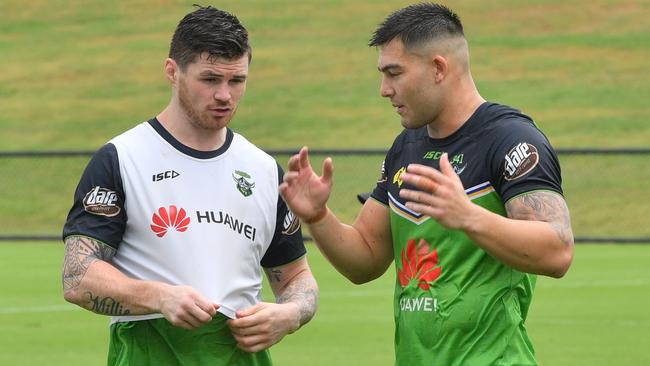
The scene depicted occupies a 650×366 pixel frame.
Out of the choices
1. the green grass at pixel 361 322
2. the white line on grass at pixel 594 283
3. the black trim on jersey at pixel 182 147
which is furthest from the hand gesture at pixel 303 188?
the white line on grass at pixel 594 283

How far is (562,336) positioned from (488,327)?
23.3 ft

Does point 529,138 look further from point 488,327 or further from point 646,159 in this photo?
point 646,159

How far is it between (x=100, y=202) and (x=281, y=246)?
906mm

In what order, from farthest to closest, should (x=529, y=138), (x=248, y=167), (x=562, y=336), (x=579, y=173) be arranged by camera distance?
(x=579, y=173) → (x=562, y=336) → (x=248, y=167) → (x=529, y=138)

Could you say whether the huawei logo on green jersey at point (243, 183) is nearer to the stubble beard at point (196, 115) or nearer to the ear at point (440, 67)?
the stubble beard at point (196, 115)

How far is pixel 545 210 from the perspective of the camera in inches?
203

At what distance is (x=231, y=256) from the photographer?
555cm

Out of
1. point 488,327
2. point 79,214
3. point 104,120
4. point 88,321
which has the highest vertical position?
point 79,214

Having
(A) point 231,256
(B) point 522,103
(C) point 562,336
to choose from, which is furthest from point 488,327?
(B) point 522,103

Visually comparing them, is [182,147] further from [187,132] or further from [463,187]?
[463,187]

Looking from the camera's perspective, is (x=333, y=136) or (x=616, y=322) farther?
(x=333, y=136)

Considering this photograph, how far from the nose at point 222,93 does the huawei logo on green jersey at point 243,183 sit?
0.35 metres

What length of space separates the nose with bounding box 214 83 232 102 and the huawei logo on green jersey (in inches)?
13.9

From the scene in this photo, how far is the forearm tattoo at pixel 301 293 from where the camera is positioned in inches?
225
